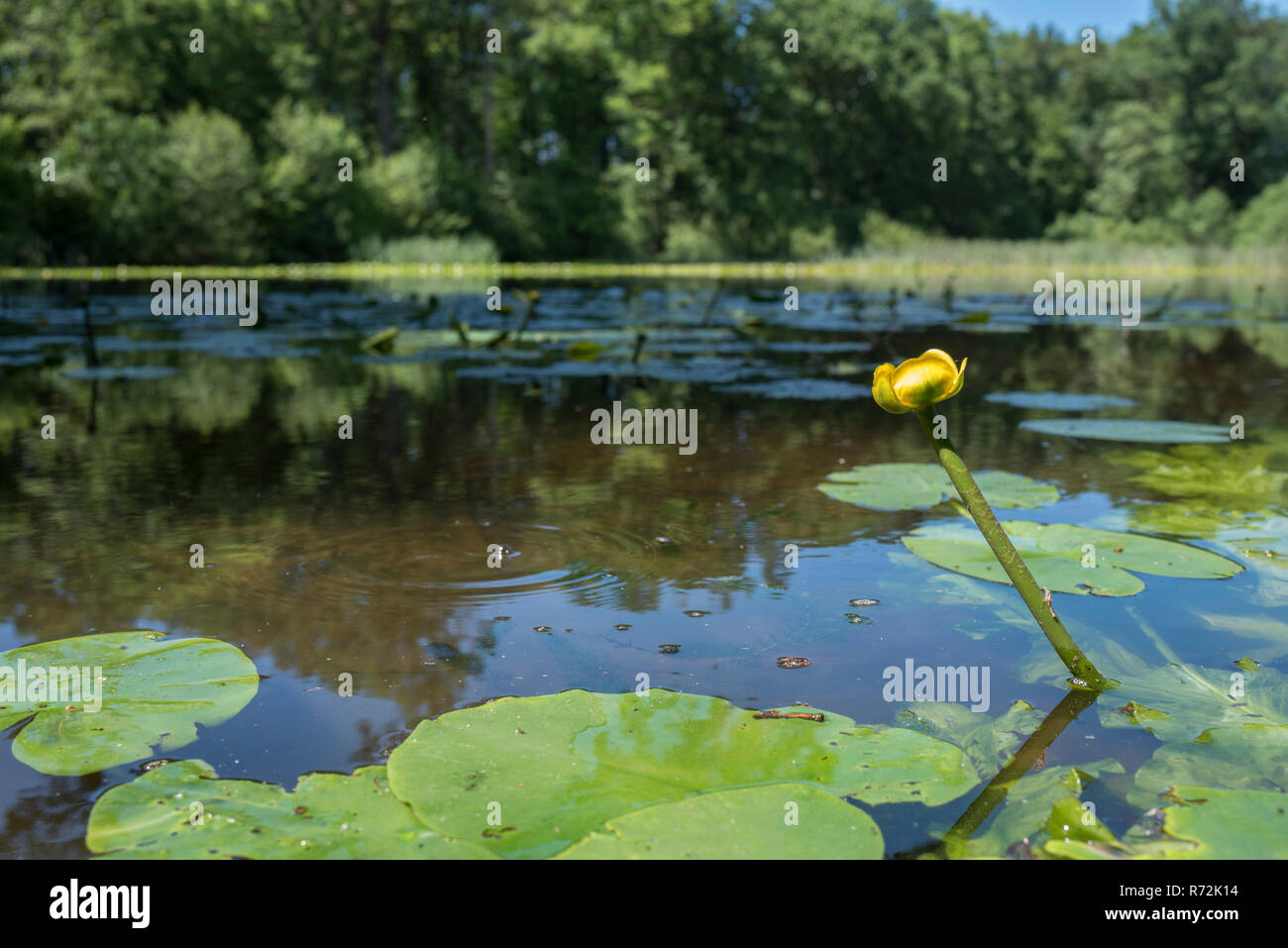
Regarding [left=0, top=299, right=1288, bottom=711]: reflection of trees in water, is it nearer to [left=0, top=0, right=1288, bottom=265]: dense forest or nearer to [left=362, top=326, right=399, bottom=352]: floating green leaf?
[left=362, top=326, right=399, bottom=352]: floating green leaf

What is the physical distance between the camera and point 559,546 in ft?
9.77

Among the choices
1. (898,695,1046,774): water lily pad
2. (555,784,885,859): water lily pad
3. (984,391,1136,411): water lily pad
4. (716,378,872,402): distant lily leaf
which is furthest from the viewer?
(716,378,872,402): distant lily leaf

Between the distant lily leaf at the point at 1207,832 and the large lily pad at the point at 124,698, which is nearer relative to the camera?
the distant lily leaf at the point at 1207,832

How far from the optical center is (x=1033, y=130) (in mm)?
56312

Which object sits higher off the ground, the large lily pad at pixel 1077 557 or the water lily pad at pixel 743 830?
the large lily pad at pixel 1077 557

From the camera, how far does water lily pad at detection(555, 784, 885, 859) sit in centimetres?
134

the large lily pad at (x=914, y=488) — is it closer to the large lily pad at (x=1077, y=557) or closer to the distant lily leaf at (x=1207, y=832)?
the large lily pad at (x=1077, y=557)

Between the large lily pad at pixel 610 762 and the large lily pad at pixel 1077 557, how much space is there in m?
1.01

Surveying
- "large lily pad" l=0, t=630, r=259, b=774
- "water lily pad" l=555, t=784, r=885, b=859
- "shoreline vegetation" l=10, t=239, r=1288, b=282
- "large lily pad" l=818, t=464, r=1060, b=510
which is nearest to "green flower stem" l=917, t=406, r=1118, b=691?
"water lily pad" l=555, t=784, r=885, b=859

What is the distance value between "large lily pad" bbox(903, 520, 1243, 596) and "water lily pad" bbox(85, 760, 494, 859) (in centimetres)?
167

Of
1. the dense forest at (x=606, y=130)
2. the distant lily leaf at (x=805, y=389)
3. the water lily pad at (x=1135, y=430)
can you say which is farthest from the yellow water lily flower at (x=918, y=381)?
the dense forest at (x=606, y=130)

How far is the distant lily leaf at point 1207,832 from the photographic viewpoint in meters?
1.38

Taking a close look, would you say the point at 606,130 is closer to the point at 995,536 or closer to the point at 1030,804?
the point at 995,536

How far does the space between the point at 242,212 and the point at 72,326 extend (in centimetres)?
1766
